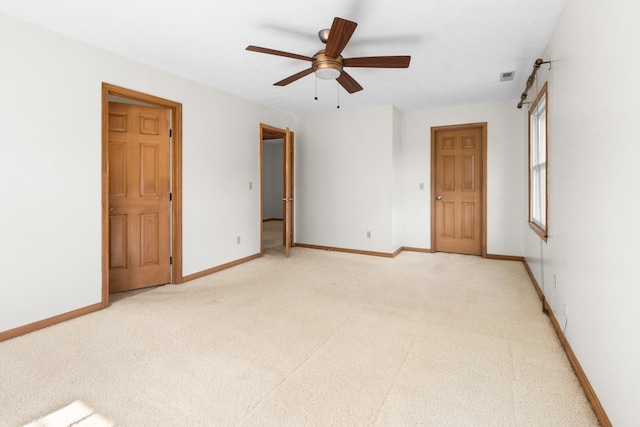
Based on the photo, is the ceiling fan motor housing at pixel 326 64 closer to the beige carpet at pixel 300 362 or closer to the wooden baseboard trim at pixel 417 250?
the beige carpet at pixel 300 362

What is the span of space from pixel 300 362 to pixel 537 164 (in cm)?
359

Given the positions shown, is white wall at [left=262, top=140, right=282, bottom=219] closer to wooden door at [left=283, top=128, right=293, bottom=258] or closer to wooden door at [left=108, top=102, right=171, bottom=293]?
wooden door at [left=283, top=128, right=293, bottom=258]

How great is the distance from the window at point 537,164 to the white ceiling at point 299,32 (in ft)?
1.57

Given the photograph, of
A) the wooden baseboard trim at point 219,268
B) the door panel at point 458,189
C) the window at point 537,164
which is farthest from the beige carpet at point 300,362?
the door panel at point 458,189

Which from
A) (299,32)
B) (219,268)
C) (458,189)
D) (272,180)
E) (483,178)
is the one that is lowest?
(219,268)

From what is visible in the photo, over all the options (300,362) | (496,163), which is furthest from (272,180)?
(300,362)

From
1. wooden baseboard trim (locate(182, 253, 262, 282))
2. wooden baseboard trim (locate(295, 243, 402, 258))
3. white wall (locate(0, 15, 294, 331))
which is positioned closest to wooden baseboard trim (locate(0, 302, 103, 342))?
white wall (locate(0, 15, 294, 331))

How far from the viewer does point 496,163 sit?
16.9 feet

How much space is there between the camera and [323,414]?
1.68 meters

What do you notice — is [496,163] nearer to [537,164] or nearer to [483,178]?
[483,178]

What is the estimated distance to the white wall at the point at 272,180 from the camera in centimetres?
1061

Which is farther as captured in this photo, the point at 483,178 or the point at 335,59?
the point at 483,178

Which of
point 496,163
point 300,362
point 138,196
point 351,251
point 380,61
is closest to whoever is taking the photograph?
point 300,362

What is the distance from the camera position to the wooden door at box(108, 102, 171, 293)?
3.57m
